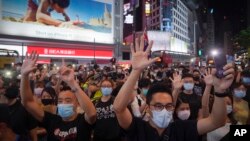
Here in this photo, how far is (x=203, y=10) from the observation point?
134 m

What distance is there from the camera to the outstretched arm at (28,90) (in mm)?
4328

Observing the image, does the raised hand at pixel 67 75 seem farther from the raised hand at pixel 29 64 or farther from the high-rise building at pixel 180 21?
the high-rise building at pixel 180 21

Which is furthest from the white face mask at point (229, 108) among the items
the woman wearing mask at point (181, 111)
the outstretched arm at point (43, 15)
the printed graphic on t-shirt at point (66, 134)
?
the outstretched arm at point (43, 15)

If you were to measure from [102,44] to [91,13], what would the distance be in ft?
14.7

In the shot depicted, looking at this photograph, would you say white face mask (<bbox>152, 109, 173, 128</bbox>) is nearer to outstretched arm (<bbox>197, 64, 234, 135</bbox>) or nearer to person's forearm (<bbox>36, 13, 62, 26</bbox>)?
outstretched arm (<bbox>197, 64, 234, 135</bbox>)

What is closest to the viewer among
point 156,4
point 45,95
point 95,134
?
point 95,134

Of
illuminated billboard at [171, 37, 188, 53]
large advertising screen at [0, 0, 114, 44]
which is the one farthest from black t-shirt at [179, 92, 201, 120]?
illuminated billboard at [171, 37, 188, 53]

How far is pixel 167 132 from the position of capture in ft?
10.8

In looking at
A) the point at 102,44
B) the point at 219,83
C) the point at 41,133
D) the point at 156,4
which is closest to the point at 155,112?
the point at 219,83

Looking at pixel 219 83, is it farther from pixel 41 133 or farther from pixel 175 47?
pixel 175 47

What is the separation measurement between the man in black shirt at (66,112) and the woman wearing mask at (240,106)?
272cm

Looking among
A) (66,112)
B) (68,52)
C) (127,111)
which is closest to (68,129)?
(66,112)

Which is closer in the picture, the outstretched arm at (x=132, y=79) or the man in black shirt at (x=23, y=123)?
the outstretched arm at (x=132, y=79)

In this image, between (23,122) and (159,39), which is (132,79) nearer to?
(23,122)
